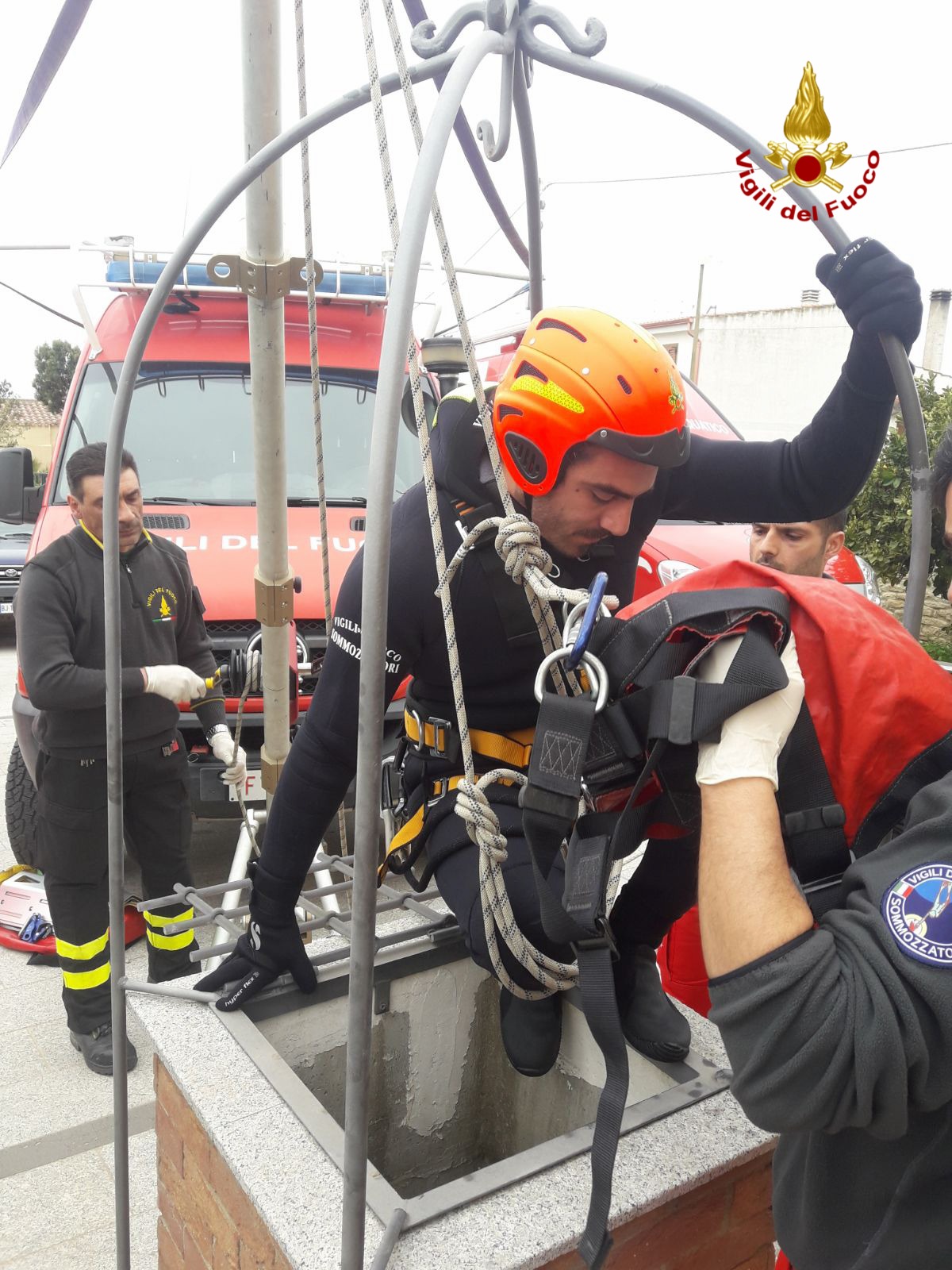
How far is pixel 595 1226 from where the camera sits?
1.34 m

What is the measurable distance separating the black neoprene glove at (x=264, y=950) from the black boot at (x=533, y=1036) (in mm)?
449

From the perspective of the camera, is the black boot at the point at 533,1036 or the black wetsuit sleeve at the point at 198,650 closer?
the black boot at the point at 533,1036

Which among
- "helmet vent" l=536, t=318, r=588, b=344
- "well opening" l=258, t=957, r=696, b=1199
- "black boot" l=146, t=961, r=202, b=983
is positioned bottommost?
"black boot" l=146, t=961, r=202, b=983

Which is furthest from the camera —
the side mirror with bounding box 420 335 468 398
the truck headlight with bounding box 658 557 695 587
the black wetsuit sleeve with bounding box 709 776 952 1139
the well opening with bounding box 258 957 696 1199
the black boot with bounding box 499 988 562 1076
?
the side mirror with bounding box 420 335 468 398

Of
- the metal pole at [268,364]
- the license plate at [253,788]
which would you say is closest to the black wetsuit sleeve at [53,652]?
the metal pole at [268,364]

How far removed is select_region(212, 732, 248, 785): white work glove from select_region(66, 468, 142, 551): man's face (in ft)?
2.66

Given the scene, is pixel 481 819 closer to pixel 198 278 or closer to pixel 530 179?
pixel 530 179

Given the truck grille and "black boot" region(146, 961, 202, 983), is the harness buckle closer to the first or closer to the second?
"black boot" region(146, 961, 202, 983)

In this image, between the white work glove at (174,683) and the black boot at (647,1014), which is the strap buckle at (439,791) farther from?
the white work glove at (174,683)

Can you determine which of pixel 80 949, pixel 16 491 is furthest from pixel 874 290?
pixel 16 491

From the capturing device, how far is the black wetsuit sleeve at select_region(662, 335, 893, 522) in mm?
1860

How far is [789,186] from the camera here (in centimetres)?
154

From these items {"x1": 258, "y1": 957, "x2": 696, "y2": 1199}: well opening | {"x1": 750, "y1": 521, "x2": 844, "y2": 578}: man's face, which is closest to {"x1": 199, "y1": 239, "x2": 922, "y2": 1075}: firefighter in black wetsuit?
{"x1": 258, "y1": 957, "x2": 696, "y2": 1199}: well opening

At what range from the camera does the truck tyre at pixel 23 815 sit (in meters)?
4.33
